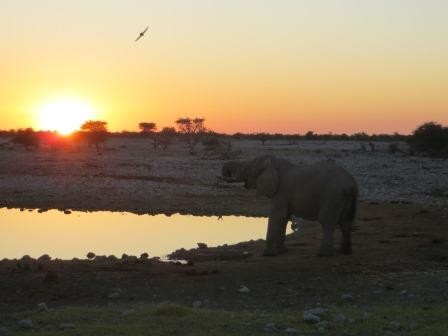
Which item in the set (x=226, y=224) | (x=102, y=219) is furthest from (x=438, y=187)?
(x=102, y=219)

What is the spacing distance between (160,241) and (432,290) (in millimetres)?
11000

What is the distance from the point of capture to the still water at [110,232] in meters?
20.3

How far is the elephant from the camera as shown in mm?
16234

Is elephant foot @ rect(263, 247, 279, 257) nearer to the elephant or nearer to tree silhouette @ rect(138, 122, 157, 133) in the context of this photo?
the elephant

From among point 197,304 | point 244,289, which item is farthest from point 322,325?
point 244,289

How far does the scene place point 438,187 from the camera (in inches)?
1313

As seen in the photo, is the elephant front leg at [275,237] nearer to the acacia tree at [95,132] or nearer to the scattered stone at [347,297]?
the scattered stone at [347,297]

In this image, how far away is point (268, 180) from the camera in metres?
17.2

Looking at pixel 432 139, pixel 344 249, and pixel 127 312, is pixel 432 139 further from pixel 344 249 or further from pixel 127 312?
pixel 127 312

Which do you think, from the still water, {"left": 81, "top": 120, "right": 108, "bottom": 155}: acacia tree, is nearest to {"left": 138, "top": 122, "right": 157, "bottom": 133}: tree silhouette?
{"left": 81, "top": 120, "right": 108, "bottom": 155}: acacia tree

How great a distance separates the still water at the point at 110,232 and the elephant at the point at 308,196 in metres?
3.75

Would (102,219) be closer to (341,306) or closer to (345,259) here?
(345,259)

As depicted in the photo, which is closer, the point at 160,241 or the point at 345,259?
the point at 345,259

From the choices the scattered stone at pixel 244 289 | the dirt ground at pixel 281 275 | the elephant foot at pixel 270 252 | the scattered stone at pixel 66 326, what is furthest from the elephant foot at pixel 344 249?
the scattered stone at pixel 66 326
